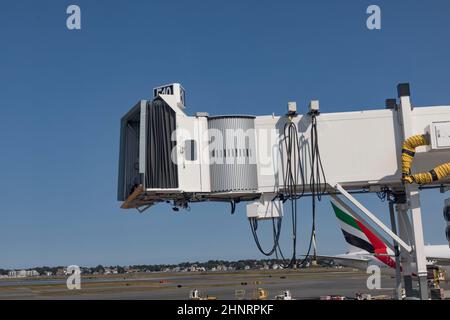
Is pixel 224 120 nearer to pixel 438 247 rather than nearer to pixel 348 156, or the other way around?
pixel 348 156

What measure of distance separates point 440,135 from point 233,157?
5955 millimetres

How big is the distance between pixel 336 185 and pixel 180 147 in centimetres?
482

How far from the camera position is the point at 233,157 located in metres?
14.3

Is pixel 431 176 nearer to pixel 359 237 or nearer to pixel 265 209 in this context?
pixel 265 209

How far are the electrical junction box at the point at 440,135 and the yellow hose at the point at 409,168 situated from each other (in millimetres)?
214

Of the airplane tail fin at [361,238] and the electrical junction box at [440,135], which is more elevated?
the electrical junction box at [440,135]

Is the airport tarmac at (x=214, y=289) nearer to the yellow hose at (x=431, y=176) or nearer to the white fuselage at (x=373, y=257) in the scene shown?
the white fuselage at (x=373, y=257)

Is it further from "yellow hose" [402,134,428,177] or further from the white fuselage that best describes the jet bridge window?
the white fuselage

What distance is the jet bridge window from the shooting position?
1440 cm

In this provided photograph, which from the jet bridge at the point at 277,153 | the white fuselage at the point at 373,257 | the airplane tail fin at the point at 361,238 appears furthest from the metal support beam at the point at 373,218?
the white fuselage at the point at 373,257


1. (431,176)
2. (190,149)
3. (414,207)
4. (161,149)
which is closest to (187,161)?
(190,149)

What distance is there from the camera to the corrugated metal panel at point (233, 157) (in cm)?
1432

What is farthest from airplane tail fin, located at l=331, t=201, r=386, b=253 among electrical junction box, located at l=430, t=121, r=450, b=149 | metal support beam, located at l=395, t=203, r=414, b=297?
electrical junction box, located at l=430, t=121, r=450, b=149
